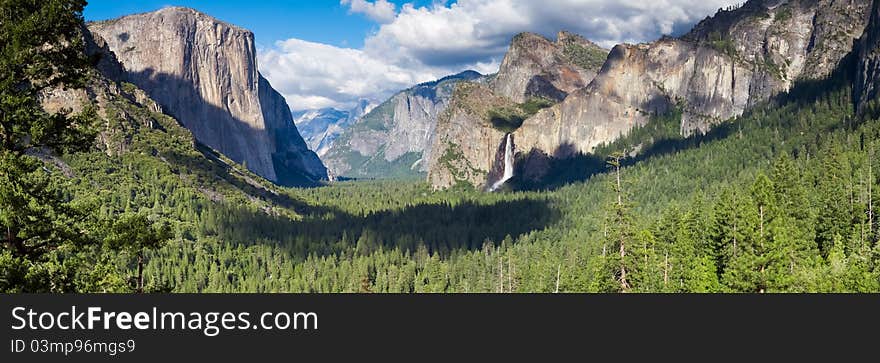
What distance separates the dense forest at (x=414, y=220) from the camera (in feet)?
61.3

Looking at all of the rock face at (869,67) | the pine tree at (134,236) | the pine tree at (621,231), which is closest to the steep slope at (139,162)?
the pine tree at (621,231)

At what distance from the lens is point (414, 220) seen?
181m

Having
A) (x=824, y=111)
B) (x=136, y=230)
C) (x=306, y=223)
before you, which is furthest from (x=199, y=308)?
(x=824, y=111)

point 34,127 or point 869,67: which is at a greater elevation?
point 869,67

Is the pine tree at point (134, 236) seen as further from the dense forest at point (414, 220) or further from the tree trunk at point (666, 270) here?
the tree trunk at point (666, 270)

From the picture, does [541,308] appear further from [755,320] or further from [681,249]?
[681,249]

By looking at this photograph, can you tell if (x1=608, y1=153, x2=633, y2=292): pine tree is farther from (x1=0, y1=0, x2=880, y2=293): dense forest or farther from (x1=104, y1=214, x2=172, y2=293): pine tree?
(x1=104, y1=214, x2=172, y2=293): pine tree

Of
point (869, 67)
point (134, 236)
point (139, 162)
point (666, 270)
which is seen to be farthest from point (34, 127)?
point (869, 67)

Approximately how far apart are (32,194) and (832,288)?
44.3 metres

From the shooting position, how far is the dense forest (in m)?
18.7

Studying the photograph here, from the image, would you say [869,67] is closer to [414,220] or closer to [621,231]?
[414,220]

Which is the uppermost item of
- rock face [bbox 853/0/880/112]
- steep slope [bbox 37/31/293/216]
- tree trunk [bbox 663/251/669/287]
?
rock face [bbox 853/0/880/112]

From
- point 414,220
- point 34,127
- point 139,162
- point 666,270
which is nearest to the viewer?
point 34,127

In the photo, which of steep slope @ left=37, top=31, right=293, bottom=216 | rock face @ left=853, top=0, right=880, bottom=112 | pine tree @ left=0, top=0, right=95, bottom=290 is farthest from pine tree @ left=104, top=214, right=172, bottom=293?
rock face @ left=853, top=0, right=880, bottom=112
